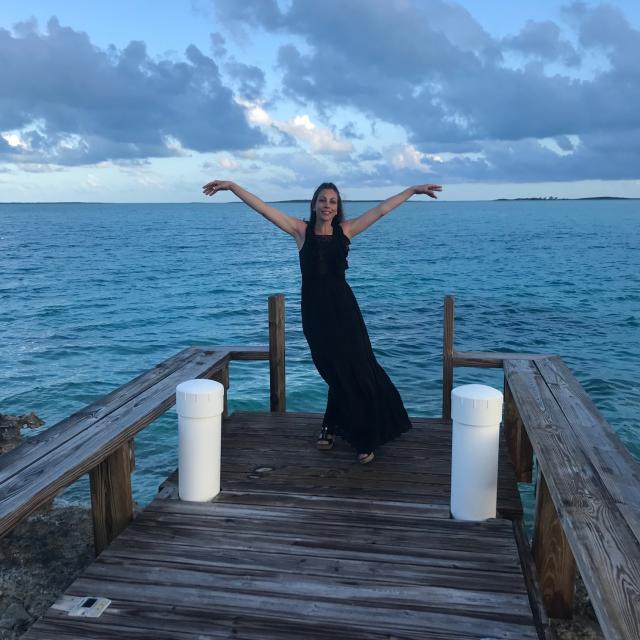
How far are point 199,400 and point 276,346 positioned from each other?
7.97ft

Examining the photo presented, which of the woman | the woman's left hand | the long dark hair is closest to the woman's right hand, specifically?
the woman

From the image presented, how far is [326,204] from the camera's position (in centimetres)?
541

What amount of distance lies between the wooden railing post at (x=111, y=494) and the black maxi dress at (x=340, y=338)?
6.15ft

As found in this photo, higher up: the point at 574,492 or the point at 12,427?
the point at 574,492

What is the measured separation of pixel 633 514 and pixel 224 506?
267cm

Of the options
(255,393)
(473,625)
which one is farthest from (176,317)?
(473,625)

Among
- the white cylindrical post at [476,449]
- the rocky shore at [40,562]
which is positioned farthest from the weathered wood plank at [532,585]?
the rocky shore at [40,562]

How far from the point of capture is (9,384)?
15.7 metres

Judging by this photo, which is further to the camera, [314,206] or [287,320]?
[287,320]

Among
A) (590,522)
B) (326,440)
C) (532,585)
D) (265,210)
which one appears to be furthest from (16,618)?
(590,522)

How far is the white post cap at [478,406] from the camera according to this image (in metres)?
4.26

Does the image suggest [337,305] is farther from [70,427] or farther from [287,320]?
[287,320]

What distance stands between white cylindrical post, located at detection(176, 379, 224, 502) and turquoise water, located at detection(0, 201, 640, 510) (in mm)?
4776

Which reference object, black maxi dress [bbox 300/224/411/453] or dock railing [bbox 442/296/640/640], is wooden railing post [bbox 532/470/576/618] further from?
black maxi dress [bbox 300/224/411/453]
